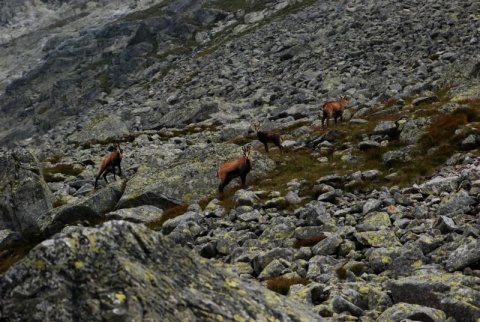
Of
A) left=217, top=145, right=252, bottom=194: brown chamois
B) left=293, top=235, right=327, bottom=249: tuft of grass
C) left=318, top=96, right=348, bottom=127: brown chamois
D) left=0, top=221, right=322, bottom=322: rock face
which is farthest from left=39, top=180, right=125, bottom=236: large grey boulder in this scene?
left=0, top=221, right=322, bottom=322: rock face

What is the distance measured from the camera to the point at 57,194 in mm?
28688

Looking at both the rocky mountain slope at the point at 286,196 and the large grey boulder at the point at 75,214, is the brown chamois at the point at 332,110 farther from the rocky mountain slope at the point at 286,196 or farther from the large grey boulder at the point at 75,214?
the large grey boulder at the point at 75,214

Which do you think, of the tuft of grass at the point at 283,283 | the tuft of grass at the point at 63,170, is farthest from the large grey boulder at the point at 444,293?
the tuft of grass at the point at 63,170

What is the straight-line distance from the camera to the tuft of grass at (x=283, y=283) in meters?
9.94

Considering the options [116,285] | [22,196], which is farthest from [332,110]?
[116,285]

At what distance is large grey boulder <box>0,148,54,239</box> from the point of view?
82.0 ft

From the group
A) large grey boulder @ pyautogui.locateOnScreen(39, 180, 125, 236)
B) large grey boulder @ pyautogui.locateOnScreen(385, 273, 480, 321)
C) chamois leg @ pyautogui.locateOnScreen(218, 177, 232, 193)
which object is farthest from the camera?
large grey boulder @ pyautogui.locateOnScreen(39, 180, 125, 236)

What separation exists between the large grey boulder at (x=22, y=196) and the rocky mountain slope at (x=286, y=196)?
0.25 feet

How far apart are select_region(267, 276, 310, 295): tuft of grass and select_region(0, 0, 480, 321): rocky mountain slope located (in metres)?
0.04

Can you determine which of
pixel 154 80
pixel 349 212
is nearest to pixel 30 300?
pixel 349 212

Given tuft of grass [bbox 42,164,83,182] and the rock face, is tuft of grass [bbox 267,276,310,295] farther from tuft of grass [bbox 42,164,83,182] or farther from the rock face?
tuft of grass [bbox 42,164,83,182]

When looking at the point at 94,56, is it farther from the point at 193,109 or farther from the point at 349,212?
the point at 349,212

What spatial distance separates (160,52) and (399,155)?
10146 centimetres

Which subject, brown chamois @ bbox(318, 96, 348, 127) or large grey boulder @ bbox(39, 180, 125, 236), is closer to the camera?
large grey boulder @ bbox(39, 180, 125, 236)
